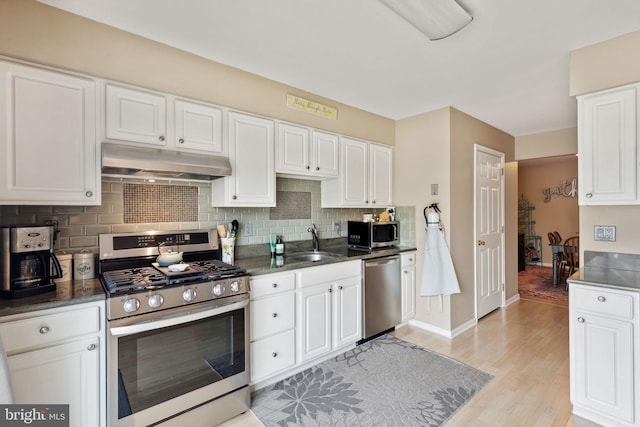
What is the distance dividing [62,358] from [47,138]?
1.20m

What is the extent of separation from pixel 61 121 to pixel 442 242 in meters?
3.36

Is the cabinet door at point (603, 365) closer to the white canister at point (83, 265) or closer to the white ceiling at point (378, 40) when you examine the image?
the white ceiling at point (378, 40)

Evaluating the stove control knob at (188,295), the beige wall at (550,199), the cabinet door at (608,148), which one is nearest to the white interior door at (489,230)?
the cabinet door at (608,148)

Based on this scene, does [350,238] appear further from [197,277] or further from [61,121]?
[61,121]

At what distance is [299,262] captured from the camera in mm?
2555

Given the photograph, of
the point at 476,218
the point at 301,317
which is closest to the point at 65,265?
the point at 301,317

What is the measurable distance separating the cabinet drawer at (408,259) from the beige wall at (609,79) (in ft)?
5.12

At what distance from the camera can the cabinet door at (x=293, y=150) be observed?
2.75 m

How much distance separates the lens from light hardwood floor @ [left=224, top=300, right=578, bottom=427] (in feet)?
6.70

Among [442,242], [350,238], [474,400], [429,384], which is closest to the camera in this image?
[474,400]

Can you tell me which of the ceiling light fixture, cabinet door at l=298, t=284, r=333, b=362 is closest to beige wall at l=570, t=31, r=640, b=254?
the ceiling light fixture

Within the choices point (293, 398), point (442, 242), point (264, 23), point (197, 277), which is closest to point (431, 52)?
point (264, 23)

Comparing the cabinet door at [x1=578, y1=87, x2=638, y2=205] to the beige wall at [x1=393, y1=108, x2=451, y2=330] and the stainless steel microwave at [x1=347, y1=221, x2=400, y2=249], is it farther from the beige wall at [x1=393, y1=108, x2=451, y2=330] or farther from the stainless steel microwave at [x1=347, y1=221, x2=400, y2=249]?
the stainless steel microwave at [x1=347, y1=221, x2=400, y2=249]

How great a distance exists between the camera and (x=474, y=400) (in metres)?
2.22
